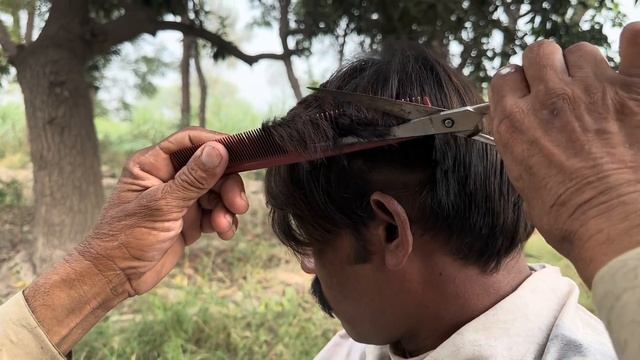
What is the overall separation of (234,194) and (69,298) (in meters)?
0.40

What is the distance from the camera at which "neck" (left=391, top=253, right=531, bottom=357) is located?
1192mm

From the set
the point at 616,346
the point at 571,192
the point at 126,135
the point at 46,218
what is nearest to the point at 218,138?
the point at 571,192

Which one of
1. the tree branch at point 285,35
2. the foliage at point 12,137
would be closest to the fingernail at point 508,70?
the tree branch at point 285,35

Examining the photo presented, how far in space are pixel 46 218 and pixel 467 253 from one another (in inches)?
149

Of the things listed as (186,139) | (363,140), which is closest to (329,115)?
(363,140)

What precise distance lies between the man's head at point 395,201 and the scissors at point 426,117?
1.1 inches

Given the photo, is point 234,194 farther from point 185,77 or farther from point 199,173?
point 185,77

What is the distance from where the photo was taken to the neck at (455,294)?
119 cm

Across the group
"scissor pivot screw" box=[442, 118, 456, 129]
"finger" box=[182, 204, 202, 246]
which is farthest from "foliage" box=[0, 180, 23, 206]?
"scissor pivot screw" box=[442, 118, 456, 129]

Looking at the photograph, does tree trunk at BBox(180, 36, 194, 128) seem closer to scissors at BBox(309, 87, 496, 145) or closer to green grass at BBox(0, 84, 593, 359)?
green grass at BBox(0, 84, 593, 359)

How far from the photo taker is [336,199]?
1205mm

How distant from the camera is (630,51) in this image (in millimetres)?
685

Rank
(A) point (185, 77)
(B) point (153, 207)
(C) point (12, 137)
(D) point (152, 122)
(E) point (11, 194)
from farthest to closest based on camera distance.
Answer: (D) point (152, 122) < (C) point (12, 137) < (A) point (185, 77) < (E) point (11, 194) < (B) point (153, 207)

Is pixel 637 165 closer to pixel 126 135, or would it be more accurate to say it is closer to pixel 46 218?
pixel 46 218
